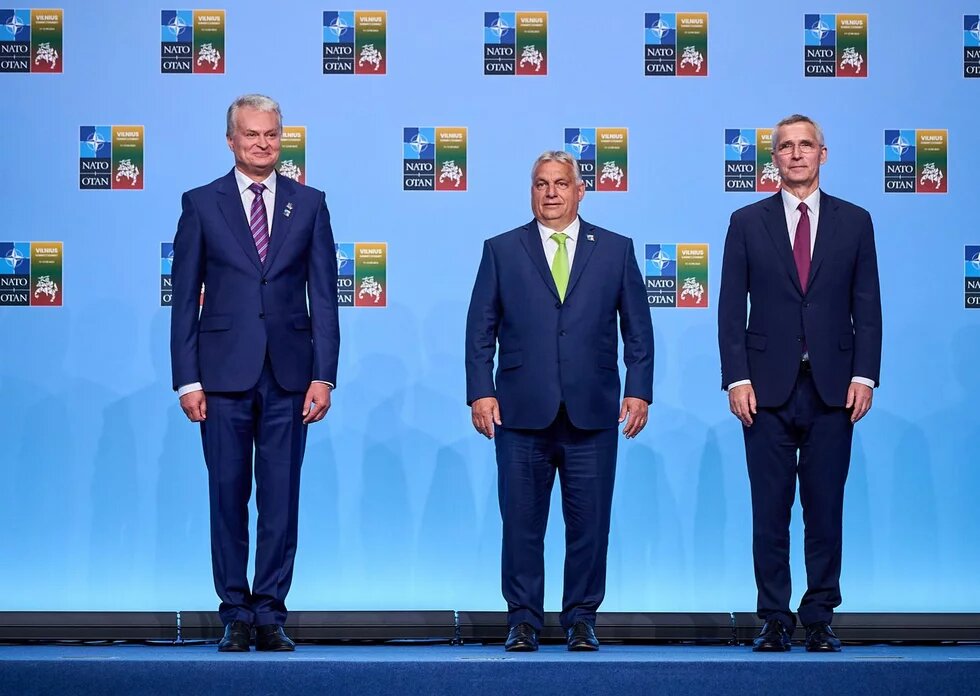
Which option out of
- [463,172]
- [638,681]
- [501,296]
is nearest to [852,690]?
[638,681]

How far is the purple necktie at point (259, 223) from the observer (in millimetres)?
3967

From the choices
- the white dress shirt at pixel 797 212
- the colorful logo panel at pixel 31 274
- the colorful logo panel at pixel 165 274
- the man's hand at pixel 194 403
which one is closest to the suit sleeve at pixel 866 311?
the white dress shirt at pixel 797 212

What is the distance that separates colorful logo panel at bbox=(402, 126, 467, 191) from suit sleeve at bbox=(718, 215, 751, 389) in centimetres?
131

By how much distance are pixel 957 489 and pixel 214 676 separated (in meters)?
2.94

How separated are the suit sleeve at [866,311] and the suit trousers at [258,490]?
5.64ft

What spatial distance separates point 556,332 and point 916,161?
187cm

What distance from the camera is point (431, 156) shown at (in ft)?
A: 16.4

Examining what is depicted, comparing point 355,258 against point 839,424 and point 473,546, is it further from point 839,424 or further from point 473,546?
point 839,424

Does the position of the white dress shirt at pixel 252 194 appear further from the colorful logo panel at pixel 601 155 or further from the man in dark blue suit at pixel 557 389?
the colorful logo panel at pixel 601 155

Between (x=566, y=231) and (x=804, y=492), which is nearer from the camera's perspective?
(x=804, y=492)

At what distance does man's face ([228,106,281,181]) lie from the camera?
3.94m

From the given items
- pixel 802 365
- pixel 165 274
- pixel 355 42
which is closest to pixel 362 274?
pixel 165 274

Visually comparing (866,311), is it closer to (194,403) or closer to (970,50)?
(970,50)

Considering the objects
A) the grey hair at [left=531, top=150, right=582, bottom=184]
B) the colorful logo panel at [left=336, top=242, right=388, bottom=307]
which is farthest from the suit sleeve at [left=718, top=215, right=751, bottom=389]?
the colorful logo panel at [left=336, top=242, right=388, bottom=307]
